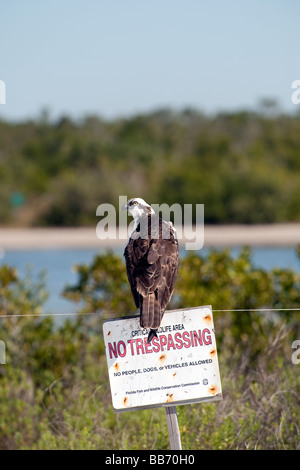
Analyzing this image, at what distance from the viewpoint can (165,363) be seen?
8.62ft

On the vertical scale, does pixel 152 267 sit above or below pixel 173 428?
above

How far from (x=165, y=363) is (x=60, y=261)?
57.2 ft

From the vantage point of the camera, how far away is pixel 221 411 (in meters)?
3.70

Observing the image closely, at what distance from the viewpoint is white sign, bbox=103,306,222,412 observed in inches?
103

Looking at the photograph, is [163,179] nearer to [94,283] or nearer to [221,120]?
[221,120]

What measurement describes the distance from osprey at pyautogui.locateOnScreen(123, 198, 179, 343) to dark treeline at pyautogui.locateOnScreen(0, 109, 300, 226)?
24.9 meters

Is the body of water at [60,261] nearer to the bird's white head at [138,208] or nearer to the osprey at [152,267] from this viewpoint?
the bird's white head at [138,208]

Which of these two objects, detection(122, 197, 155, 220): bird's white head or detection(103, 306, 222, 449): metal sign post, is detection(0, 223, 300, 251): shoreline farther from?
detection(103, 306, 222, 449): metal sign post

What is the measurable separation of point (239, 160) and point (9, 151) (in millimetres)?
10449

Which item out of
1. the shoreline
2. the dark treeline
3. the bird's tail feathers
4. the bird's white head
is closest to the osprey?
the bird's tail feathers

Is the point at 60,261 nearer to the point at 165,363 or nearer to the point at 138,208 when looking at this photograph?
the point at 138,208

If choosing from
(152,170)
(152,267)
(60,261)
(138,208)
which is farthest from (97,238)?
(152,267)

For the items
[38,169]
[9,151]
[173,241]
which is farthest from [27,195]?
[173,241]

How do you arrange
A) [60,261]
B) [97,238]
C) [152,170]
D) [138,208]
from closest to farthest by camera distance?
[138,208], [60,261], [97,238], [152,170]
